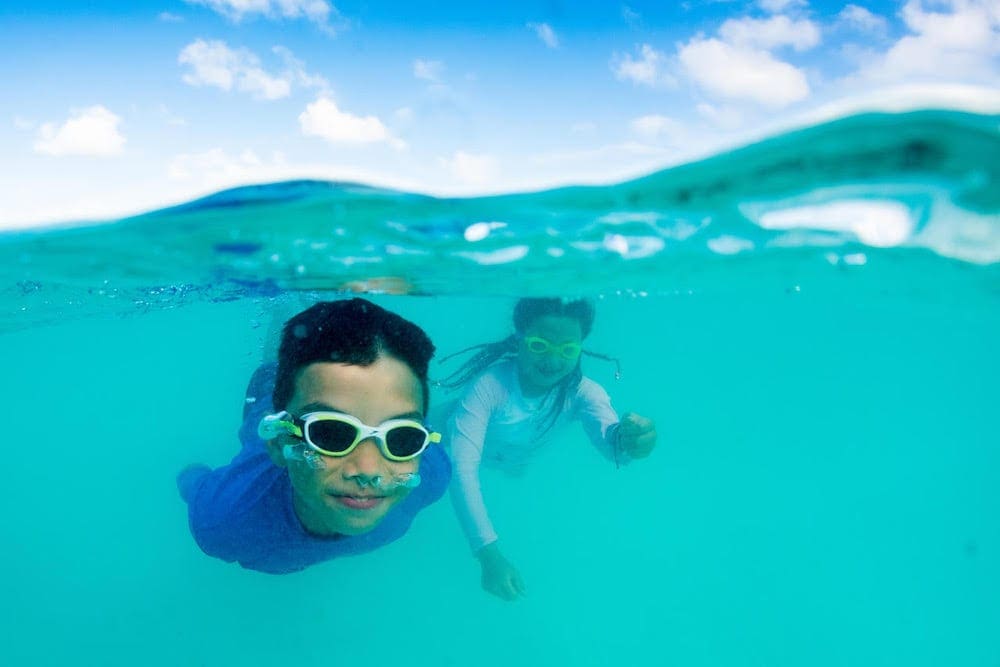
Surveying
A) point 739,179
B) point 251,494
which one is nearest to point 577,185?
point 739,179

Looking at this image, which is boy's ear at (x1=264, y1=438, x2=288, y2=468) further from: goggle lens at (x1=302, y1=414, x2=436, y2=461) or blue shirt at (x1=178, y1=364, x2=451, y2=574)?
blue shirt at (x1=178, y1=364, x2=451, y2=574)

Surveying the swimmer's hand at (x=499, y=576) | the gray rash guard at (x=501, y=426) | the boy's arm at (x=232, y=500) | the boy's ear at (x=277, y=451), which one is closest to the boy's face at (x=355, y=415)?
the boy's ear at (x=277, y=451)

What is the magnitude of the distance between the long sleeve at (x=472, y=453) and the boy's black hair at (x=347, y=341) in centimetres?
256

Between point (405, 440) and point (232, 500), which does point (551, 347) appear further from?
point (232, 500)

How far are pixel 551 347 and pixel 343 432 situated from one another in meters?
4.41

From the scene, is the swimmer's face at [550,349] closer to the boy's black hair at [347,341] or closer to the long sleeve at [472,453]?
the long sleeve at [472,453]

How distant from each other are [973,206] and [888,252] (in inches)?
74.0

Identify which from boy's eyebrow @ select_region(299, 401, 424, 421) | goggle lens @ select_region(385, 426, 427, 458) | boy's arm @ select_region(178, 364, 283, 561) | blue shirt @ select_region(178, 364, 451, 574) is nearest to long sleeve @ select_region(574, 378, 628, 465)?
blue shirt @ select_region(178, 364, 451, 574)

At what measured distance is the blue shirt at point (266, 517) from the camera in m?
5.43

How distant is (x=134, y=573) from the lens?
1930 cm

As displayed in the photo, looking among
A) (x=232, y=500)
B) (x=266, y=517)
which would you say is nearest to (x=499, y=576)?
(x=266, y=517)

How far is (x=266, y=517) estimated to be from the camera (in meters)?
5.42

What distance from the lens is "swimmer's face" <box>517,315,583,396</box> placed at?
26.5 ft

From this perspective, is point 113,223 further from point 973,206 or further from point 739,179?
point 973,206
